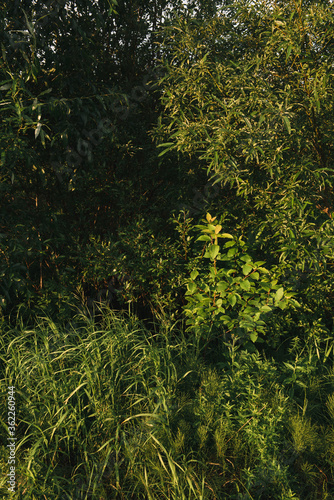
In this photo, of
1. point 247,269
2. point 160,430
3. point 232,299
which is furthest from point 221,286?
point 160,430

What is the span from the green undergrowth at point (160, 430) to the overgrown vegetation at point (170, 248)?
0.6 inches

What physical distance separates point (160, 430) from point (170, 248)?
1.73 meters

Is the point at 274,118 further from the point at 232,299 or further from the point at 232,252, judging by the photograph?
the point at 232,299

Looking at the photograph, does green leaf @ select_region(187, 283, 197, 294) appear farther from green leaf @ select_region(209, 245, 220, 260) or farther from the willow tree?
the willow tree

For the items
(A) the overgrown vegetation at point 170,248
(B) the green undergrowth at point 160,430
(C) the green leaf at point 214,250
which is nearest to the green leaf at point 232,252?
(A) the overgrown vegetation at point 170,248

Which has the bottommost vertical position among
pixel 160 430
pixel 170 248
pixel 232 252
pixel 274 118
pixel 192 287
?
pixel 160 430

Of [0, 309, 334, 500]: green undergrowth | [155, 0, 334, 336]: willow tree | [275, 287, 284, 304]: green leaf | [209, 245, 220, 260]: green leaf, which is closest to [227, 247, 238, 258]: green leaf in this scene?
[209, 245, 220, 260]: green leaf

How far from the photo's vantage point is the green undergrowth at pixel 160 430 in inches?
86.3

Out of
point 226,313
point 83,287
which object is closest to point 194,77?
point 226,313

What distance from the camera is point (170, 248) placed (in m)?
3.74

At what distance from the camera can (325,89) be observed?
9.45 feet

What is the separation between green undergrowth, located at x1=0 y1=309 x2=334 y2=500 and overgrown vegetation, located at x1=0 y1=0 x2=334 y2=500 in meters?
0.02

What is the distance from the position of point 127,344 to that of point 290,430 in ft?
4.08

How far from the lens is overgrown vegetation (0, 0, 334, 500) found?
7.73ft
